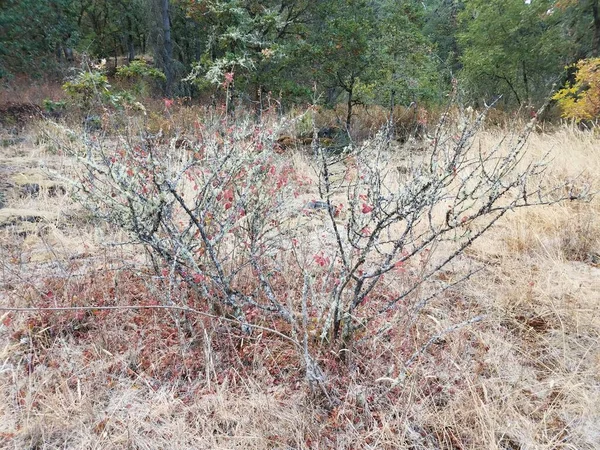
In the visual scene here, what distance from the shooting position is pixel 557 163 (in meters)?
4.00

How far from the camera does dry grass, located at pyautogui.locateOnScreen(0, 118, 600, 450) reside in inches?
53.8

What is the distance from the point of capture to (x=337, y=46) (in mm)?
7031

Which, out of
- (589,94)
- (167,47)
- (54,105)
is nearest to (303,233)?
(589,94)

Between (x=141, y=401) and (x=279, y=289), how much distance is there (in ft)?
3.06

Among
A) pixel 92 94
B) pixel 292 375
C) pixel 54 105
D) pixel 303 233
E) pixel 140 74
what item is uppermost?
pixel 140 74

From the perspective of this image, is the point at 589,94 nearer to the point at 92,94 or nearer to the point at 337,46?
the point at 337,46

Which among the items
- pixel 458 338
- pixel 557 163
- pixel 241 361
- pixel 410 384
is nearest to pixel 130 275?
pixel 241 361

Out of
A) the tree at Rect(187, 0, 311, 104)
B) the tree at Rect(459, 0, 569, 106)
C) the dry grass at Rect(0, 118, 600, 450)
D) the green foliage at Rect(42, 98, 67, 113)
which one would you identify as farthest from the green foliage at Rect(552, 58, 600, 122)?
the green foliage at Rect(42, 98, 67, 113)

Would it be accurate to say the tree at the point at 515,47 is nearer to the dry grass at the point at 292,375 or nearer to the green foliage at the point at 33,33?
the dry grass at the point at 292,375

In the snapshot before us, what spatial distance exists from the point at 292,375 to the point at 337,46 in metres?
6.87

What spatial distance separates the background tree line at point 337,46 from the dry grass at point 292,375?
358 centimetres

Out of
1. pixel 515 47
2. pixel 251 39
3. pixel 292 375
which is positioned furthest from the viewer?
pixel 515 47

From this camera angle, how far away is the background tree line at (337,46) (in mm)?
7211

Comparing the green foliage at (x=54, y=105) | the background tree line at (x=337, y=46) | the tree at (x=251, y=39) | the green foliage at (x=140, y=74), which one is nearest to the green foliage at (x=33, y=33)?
the background tree line at (x=337, y=46)
